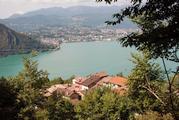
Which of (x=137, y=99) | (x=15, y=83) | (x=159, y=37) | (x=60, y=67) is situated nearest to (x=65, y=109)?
(x=15, y=83)

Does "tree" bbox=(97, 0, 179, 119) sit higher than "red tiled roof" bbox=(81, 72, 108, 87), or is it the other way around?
"tree" bbox=(97, 0, 179, 119)

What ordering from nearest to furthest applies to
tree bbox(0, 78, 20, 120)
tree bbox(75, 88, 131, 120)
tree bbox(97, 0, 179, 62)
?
tree bbox(97, 0, 179, 62)
tree bbox(0, 78, 20, 120)
tree bbox(75, 88, 131, 120)

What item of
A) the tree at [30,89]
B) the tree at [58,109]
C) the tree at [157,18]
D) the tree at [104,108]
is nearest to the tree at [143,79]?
the tree at [104,108]

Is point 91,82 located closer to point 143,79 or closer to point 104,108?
point 104,108

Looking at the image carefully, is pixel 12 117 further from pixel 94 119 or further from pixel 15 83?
pixel 94 119

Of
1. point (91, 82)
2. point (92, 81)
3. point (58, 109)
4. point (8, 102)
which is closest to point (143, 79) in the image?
point (58, 109)

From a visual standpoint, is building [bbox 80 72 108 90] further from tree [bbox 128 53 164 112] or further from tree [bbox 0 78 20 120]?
tree [bbox 128 53 164 112]

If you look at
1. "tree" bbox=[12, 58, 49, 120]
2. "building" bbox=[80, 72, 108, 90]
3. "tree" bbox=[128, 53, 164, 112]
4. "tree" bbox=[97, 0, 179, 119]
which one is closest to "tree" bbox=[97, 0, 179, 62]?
"tree" bbox=[97, 0, 179, 119]

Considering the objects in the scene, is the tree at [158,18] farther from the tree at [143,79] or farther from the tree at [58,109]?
the tree at [58,109]

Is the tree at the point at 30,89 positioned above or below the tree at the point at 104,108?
above

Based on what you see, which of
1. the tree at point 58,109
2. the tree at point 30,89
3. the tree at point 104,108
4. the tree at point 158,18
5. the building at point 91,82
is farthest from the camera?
the building at point 91,82

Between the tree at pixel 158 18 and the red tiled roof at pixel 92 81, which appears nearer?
the tree at pixel 158 18
